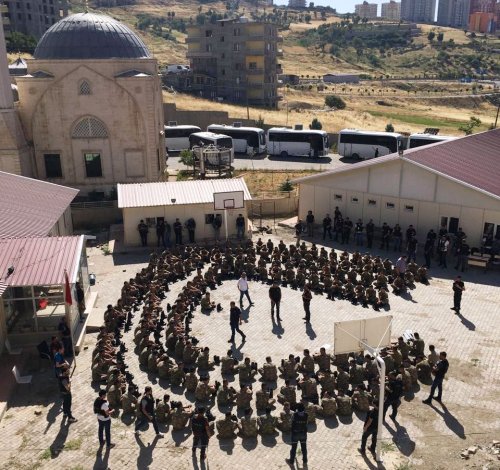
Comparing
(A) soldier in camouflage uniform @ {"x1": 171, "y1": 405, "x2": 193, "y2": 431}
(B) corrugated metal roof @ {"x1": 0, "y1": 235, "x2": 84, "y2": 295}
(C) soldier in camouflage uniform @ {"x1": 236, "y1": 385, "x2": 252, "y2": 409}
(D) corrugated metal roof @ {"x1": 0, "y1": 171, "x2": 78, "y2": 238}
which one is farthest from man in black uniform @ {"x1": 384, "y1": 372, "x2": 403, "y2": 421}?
(D) corrugated metal roof @ {"x1": 0, "y1": 171, "x2": 78, "y2": 238}

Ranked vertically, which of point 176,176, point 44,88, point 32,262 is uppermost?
point 44,88

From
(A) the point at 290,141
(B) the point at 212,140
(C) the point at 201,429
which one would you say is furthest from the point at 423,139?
(C) the point at 201,429

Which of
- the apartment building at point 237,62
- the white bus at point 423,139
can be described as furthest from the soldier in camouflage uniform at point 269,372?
the apartment building at point 237,62

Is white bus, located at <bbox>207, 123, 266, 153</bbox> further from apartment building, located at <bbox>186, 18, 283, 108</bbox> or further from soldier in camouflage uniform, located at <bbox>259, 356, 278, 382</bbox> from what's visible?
soldier in camouflage uniform, located at <bbox>259, 356, 278, 382</bbox>

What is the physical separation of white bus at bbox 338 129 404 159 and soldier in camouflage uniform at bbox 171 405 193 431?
4212 centimetres

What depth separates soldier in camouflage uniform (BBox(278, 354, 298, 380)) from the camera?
53.4ft

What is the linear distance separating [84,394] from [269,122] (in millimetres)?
62054

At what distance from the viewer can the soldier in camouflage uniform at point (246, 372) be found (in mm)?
16250

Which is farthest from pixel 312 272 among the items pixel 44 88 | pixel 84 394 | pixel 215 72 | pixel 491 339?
pixel 215 72

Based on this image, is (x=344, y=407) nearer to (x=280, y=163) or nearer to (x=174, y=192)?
(x=174, y=192)

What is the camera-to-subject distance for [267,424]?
13.9 metres

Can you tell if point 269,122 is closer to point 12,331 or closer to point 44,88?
point 44,88

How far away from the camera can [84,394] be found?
16203 millimetres

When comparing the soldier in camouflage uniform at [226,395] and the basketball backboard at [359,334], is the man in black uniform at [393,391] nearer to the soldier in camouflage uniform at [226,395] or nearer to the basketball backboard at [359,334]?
the basketball backboard at [359,334]
